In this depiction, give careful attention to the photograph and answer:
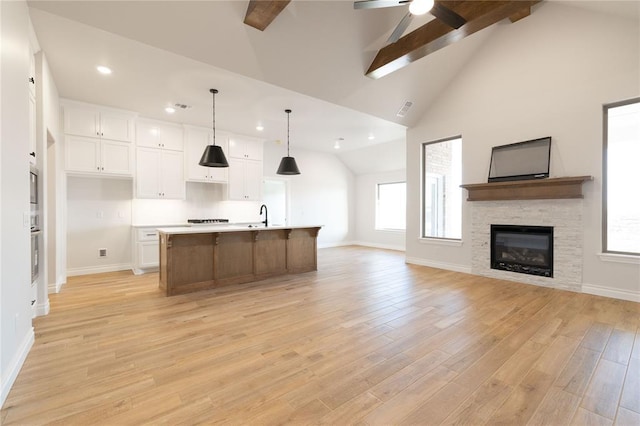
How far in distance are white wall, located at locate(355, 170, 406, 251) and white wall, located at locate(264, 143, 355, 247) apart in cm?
25

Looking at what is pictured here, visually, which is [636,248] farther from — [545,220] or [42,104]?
[42,104]

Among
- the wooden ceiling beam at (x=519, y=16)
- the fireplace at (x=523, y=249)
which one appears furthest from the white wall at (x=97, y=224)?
the wooden ceiling beam at (x=519, y=16)

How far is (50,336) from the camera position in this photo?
2.60 meters

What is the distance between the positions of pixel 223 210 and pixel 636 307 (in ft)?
23.4

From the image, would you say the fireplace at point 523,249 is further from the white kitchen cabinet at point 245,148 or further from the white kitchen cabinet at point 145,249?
the white kitchen cabinet at point 145,249

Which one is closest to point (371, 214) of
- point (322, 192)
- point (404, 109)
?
point (322, 192)

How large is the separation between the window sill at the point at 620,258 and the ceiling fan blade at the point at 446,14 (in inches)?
139

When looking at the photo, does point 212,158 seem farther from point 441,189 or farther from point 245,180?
point 441,189

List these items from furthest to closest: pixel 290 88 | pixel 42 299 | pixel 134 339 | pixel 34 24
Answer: pixel 290 88 → pixel 42 299 → pixel 34 24 → pixel 134 339

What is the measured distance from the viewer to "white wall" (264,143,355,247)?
834 cm

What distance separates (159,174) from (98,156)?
101 centimetres

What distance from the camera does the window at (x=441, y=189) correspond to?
5.62 meters

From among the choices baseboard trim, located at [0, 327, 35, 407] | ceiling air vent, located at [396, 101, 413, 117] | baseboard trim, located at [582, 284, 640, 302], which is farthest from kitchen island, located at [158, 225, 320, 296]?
baseboard trim, located at [582, 284, 640, 302]

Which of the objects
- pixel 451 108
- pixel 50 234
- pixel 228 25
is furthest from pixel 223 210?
pixel 451 108
